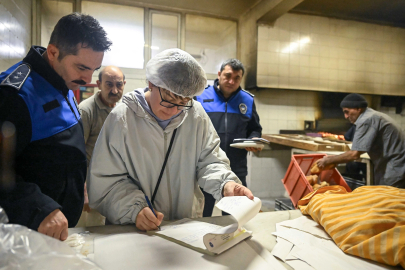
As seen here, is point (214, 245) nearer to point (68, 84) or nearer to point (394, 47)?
point (68, 84)

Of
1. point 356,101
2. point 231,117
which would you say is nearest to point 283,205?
point 231,117

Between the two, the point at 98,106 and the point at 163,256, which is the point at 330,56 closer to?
the point at 98,106

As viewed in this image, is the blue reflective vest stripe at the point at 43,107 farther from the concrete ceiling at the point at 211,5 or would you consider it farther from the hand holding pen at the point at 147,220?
the concrete ceiling at the point at 211,5

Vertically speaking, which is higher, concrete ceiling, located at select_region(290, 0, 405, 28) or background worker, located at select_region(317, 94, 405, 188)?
concrete ceiling, located at select_region(290, 0, 405, 28)

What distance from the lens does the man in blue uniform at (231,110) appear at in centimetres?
241

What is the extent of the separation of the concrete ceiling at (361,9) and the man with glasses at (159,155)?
4.04 meters

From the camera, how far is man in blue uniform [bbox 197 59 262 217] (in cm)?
241

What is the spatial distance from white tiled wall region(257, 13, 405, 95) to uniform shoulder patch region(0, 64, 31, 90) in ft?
11.9

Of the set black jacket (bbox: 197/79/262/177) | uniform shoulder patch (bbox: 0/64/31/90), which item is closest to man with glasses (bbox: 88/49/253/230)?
uniform shoulder patch (bbox: 0/64/31/90)

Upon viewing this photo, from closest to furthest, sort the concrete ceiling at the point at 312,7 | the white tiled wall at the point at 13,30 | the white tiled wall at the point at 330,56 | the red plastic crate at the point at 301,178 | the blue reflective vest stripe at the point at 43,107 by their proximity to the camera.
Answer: the blue reflective vest stripe at the point at 43,107, the red plastic crate at the point at 301,178, the white tiled wall at the point at 13,30, the concrete ceiling at the point at 312,7, the white tiled wall at the point at 330,56

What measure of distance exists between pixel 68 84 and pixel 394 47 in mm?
6073

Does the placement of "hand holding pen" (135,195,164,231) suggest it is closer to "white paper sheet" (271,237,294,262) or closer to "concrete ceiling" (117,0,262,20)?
"white paper sheet" (271,237,294,262)

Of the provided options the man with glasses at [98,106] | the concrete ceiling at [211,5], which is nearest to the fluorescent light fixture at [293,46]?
the concrete ceiling at [211,5]

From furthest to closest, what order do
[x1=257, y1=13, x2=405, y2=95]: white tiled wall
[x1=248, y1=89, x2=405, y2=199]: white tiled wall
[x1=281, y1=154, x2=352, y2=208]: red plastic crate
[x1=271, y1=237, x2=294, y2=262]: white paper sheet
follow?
[x1=248, y1=89, x2=405, y2=199]: white tiled wall, [x1=257, y1=13, x2=405, y2=95]: white tiled wall, [x1=281, y1=154, x2=352, y2=208]: red plastic crate, [x1=271, y1=237, x2=294, y2=262]: white paper sheet
